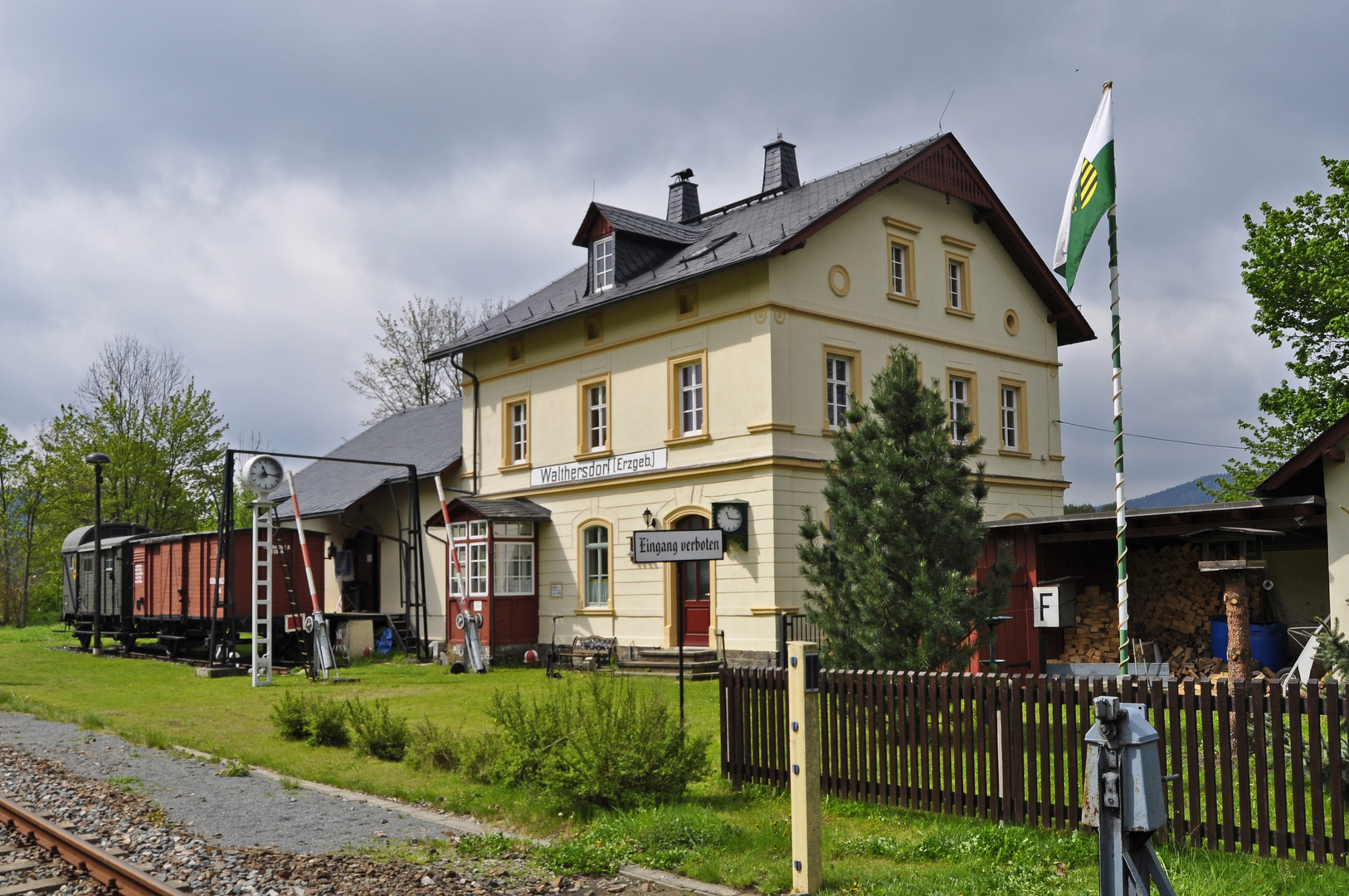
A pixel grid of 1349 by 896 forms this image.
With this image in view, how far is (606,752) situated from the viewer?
835 cm

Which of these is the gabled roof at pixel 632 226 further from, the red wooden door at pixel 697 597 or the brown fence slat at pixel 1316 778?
the brown fence slat at pixel 1316 778

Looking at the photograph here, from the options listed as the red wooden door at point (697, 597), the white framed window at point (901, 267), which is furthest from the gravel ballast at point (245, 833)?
the white framed window at point (901, 267)

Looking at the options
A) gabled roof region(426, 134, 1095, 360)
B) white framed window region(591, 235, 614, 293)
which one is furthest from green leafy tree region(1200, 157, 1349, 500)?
white framed window region(591, 235, 614, 293)

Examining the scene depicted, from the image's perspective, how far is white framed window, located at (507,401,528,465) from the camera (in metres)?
26.9

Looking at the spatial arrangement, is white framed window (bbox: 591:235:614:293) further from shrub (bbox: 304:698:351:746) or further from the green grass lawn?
shrub (bbox: 304:698:351:746)

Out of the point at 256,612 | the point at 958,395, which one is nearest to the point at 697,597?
the point at 958,395

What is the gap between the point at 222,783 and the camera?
10195 millimetres

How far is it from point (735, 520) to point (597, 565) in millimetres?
4552

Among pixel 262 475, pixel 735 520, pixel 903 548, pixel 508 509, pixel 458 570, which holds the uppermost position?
pixel 262 475

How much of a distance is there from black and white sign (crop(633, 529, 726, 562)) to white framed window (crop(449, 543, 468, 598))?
595 inches

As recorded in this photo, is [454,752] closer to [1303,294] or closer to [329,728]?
[329,728]

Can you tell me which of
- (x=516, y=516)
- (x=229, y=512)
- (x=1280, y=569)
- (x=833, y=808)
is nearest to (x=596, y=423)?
(x=516, y=516)

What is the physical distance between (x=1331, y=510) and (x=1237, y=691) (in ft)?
28.4

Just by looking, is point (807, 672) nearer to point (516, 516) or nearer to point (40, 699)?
point (40, 699)
